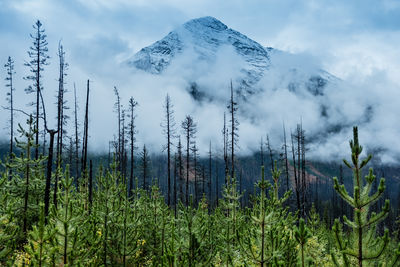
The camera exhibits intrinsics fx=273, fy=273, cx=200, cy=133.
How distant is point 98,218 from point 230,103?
67.8ft

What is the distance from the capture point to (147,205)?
1734cm

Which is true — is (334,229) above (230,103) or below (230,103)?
below

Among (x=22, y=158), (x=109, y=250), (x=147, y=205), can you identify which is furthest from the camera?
(x=147, y=205)

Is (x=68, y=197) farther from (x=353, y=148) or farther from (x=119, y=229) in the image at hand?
(x=353, y=148)

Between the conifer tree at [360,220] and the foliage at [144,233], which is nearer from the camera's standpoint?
the conifer tree at [360,220]

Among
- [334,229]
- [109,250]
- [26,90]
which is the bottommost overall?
[109,250]

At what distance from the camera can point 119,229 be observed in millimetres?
10711

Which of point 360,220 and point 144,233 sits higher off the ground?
point 360,220

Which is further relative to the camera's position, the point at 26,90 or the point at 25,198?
the point at 26,90

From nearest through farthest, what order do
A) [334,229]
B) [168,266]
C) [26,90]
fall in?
[334,229] → [168,266] → [26,90]

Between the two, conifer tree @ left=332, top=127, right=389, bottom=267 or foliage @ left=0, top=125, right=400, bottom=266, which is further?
foliage @ left=0, top=125, right=400, bottom=266

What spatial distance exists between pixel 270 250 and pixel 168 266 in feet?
8.33

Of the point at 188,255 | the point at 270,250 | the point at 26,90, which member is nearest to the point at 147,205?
the point at 188,255

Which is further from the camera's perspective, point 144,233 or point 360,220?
point 144,233
